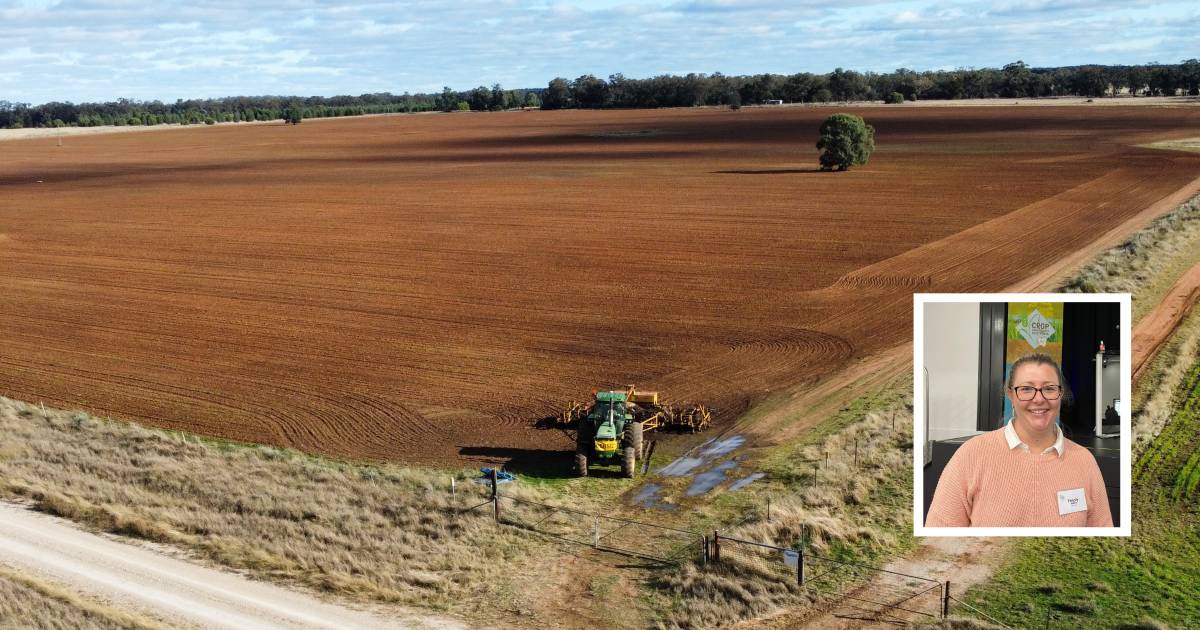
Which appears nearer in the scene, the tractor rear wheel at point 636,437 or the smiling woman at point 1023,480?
the smiling woman at point 1023,480

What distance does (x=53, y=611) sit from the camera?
2044cm

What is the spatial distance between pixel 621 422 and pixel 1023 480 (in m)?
18.3

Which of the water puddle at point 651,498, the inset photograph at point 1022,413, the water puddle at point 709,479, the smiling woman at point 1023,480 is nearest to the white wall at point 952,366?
the inset photograph at point 1022,413

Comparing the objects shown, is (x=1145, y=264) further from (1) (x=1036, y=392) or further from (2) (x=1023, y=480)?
(1) (x=1036, y=392)

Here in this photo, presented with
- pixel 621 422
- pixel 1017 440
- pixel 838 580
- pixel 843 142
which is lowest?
pixel 838 580

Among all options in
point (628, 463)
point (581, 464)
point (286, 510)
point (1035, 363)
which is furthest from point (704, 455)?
point (1035, 363)

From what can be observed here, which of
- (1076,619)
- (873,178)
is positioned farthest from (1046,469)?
(873,178)

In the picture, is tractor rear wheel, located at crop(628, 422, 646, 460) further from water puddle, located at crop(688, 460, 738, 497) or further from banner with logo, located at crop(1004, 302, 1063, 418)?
banner with logo, located at crop(1004, 302, 1063, 418)

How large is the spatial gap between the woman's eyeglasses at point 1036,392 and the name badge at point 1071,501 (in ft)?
4.77

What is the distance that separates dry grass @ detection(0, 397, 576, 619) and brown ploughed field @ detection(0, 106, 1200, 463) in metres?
2.50

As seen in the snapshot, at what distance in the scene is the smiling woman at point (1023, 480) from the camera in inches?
434

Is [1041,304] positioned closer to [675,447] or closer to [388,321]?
[675,447]

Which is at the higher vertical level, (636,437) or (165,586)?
(636,437)

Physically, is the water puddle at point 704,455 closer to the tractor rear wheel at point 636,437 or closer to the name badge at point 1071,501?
the tractor rear wheel at point 636,437
